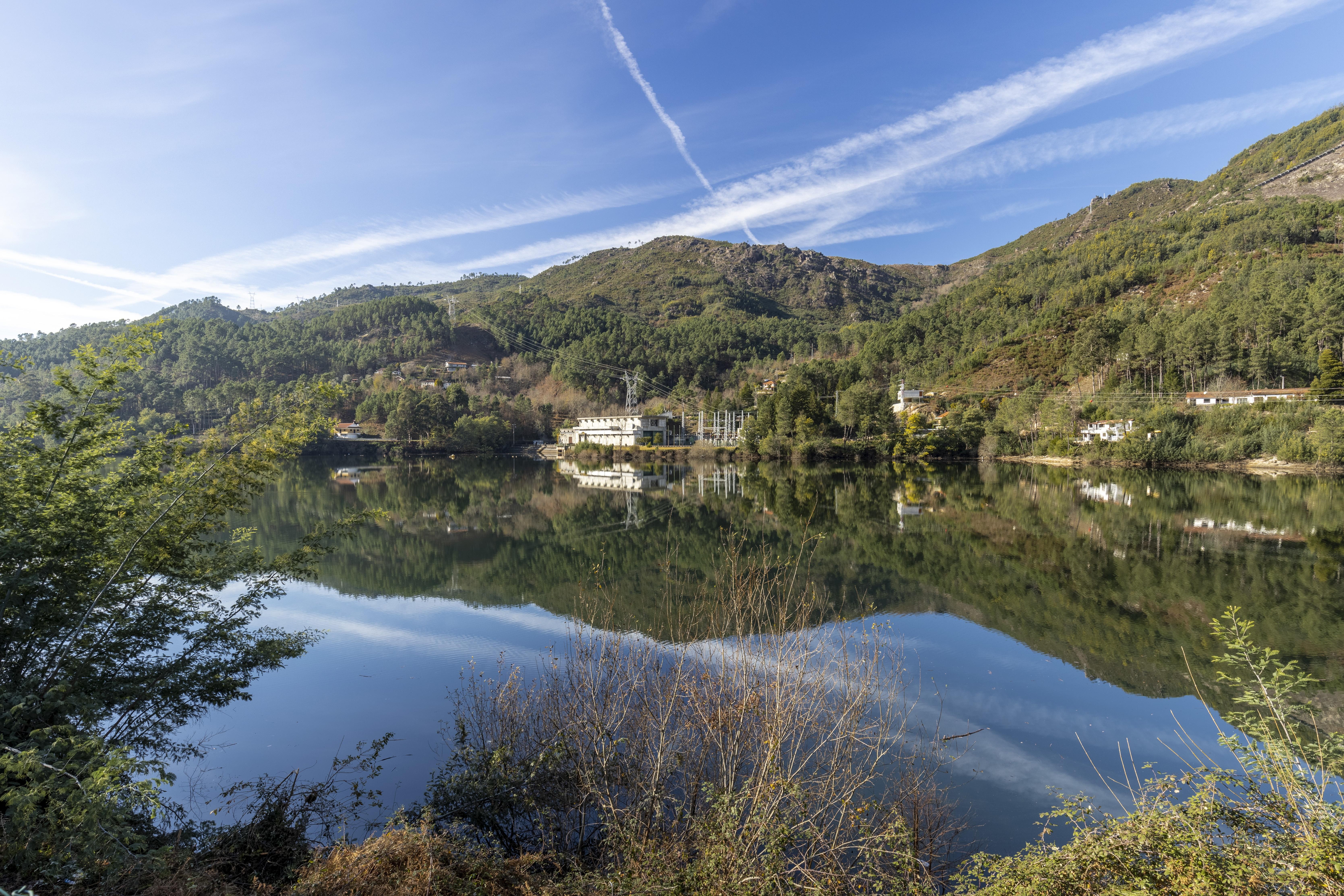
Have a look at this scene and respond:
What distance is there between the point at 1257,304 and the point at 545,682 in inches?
2517

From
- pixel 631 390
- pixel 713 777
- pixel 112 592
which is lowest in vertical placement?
pixel 713 777

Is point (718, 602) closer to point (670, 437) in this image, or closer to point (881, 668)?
point (881, 668)

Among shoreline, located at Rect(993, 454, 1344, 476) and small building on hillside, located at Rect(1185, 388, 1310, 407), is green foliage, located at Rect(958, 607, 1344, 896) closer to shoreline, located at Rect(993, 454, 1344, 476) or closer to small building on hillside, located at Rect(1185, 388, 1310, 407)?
shoreline, located at Rect(993, 454, 1344, 476)

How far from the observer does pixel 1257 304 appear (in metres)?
48.0

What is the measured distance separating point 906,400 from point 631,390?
29.3m

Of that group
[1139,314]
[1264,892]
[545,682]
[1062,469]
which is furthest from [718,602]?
[1139,314]

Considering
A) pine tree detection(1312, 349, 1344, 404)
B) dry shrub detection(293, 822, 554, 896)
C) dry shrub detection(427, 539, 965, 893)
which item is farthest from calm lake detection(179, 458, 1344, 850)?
pine tree detection(1312, 349, 1344, 404)

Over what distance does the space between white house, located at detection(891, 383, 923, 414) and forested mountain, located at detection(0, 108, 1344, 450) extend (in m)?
2.53

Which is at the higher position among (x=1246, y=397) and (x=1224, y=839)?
(x=1246, y=397)

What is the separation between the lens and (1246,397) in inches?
1601

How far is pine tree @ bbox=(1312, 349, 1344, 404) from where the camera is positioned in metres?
36.5

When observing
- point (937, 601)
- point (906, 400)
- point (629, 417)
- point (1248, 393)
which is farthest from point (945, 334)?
point (937, 601)

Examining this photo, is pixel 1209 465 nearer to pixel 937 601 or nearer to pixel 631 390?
pixel 937 601

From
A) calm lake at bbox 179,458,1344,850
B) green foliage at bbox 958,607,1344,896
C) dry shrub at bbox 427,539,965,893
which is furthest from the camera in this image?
calm lake at bbox 179,458,1344,850
